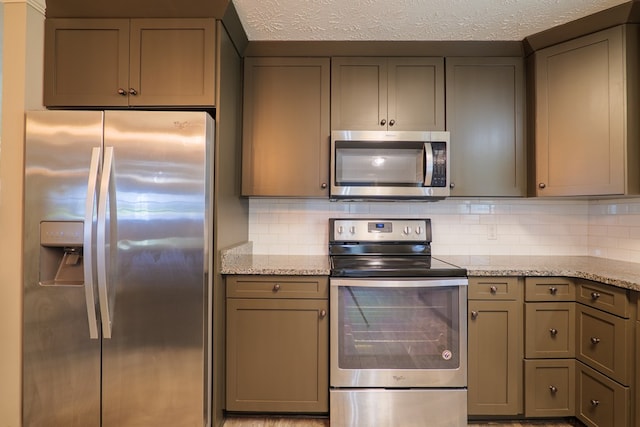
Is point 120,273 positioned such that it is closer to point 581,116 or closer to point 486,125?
point 486,125

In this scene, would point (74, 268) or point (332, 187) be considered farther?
point (332, 187)

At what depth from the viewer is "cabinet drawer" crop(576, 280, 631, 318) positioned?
1.60 m

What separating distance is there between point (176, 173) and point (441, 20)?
1.71 meters

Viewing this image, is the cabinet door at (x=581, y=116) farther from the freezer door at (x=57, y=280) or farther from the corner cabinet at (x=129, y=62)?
the freezer door at (x=57, y=280)

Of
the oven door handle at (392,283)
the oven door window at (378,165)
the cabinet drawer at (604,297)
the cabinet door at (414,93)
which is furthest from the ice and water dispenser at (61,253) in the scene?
the cabinet drawer at (604,297)

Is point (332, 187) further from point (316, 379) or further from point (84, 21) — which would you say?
point (84, 21)

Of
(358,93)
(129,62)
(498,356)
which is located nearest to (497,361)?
(498,356)

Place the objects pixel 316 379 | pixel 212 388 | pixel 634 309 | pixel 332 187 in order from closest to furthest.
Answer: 1. pixel 634 309
2. pixel 212 388
3. pixel 316 379
4. pixel 332 187

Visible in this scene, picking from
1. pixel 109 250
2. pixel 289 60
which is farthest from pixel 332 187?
pixel 109 250

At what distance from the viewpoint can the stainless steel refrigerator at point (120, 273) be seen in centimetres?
162

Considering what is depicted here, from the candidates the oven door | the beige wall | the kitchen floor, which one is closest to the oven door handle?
the oven door

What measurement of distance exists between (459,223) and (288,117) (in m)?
1.48

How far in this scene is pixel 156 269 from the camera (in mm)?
1638

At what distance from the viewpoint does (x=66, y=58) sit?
180 cm
